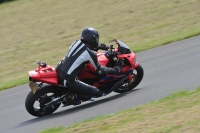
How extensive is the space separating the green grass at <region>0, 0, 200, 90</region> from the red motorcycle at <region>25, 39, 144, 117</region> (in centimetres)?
341

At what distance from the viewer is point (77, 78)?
9562 mm

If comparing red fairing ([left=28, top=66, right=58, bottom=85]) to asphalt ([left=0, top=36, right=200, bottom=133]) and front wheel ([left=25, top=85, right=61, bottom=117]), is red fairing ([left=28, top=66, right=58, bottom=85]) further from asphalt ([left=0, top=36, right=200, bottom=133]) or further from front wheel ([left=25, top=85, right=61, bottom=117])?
asphalt ([left=0, top=36, right=200, bottom=133])

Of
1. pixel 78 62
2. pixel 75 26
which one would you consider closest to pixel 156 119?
pixel 78 62

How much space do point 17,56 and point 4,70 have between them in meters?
1.66

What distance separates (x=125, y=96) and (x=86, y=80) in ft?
2.83

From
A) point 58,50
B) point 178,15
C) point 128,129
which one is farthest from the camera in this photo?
point 178,15

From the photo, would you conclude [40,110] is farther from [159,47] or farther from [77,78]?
[159,47]

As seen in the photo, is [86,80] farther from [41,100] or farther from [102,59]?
[41,100]

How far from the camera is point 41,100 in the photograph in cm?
917

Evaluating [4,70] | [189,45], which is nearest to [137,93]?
[189,45]

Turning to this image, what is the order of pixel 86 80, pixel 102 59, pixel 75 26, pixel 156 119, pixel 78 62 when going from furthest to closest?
pixel 75 26
pixel 102 59
pixel 86 80
pixel 78 62
pixel 156 119

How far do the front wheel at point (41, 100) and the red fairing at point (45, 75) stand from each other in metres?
0.13

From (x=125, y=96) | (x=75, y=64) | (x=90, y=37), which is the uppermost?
(x=90, y=37)

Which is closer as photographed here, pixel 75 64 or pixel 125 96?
pixel 75 64
